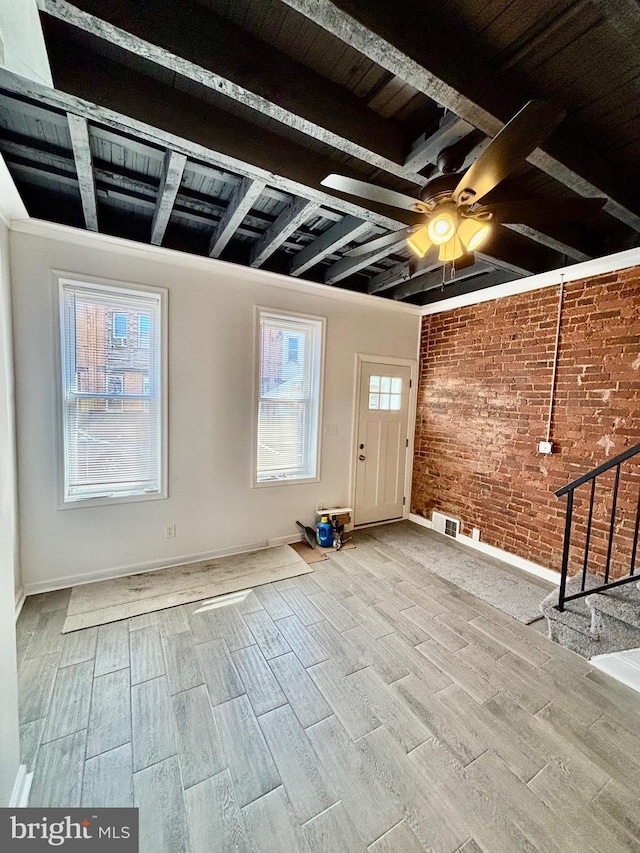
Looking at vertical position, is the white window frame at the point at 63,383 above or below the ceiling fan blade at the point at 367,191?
below

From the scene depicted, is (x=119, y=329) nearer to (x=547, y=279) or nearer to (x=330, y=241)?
(x=330, y=241)

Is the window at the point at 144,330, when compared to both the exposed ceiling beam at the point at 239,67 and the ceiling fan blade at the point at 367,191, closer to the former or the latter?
the exposed ceiling beam at the point at 239,67

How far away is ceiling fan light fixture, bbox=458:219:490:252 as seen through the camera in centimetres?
164

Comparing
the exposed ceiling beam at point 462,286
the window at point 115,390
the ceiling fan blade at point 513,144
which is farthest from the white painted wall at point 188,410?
the ceiling fan blade at point 513,144

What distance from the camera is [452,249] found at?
1784mm

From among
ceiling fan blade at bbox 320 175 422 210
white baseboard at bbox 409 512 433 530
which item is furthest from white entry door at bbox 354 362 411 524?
ceiling fan blade at bbox 320 175 422 210

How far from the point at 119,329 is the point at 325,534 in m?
2.76

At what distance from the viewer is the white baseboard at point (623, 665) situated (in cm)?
197

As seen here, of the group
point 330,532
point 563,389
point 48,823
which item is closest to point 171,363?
point 330,532

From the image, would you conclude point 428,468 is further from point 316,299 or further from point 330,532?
point 316,299

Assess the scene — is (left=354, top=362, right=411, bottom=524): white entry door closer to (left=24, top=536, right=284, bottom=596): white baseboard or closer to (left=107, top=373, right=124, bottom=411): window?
(left=24, top=536, right=284, bottom=596): white baseboard

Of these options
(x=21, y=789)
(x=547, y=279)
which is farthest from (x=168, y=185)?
(x=547, y=279)

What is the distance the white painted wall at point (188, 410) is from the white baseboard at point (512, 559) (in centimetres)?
147

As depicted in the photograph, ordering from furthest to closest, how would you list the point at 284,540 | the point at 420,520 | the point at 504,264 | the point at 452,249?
the point at 420,520 < the point at 284,540 < the point at 504,264 < the point at 452,249
